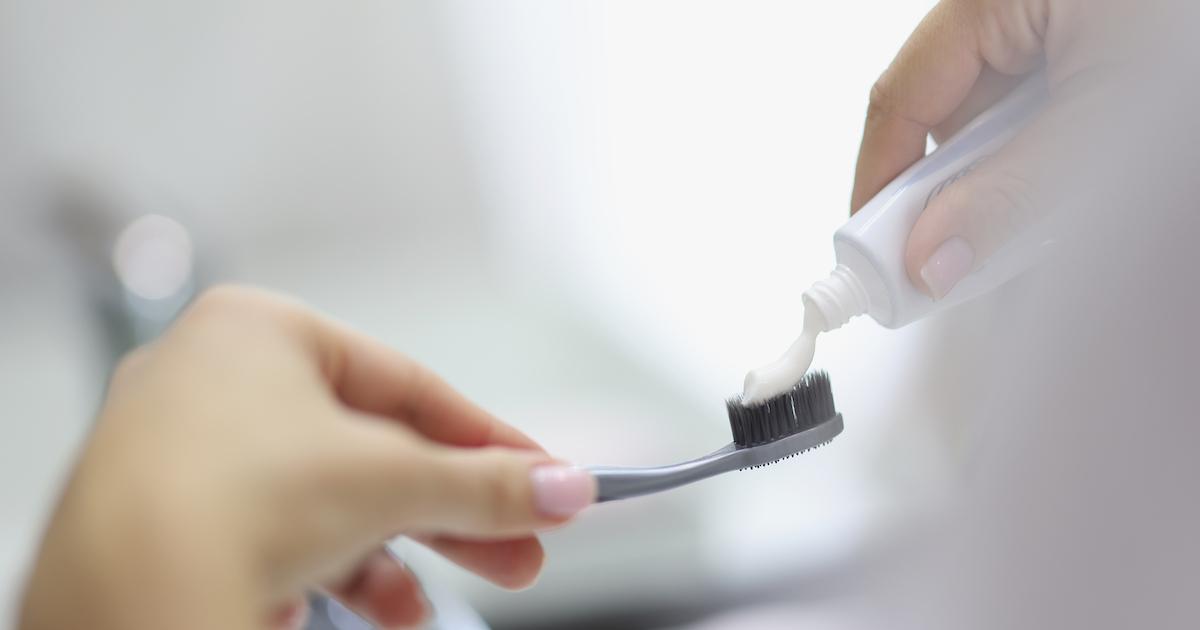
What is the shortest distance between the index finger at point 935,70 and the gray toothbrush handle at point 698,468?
15 cm

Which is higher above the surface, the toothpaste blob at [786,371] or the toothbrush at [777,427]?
the toothpaste blob at [786,371]

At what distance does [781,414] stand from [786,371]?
0.02 meters

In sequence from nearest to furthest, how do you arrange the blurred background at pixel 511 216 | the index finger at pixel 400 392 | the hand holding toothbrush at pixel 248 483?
1. the hand holding toothbrush at pixel 248 483
2. the index finger at pixel 400 392
3. the blurred background at pixel 511 216

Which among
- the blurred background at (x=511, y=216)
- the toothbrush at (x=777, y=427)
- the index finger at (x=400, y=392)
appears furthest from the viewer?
the blurred background at (x=511, y=216)

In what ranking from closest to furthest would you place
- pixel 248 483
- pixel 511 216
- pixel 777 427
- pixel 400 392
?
1. pixel 248 483
2. pixel 400 392
3. pixel 777 427
4. pixel 511 216

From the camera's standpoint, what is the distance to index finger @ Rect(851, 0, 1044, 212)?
0.48m

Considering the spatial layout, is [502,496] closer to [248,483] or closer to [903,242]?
[248,483]

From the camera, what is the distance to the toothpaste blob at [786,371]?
458mm

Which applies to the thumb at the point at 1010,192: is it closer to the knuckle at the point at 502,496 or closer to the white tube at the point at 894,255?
the white tube at the point at 894,255

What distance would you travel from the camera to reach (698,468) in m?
0.41

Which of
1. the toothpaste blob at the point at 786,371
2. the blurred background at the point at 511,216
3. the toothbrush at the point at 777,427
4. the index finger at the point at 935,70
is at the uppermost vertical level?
the blurred background at the point at 511,216

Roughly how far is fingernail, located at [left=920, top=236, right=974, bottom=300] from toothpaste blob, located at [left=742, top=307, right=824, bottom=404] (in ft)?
0.18

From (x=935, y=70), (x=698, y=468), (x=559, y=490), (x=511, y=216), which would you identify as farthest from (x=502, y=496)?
(x=511, y=216)

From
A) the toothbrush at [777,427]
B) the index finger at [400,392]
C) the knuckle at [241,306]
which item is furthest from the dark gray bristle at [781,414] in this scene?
the knuckle at [241,306]
